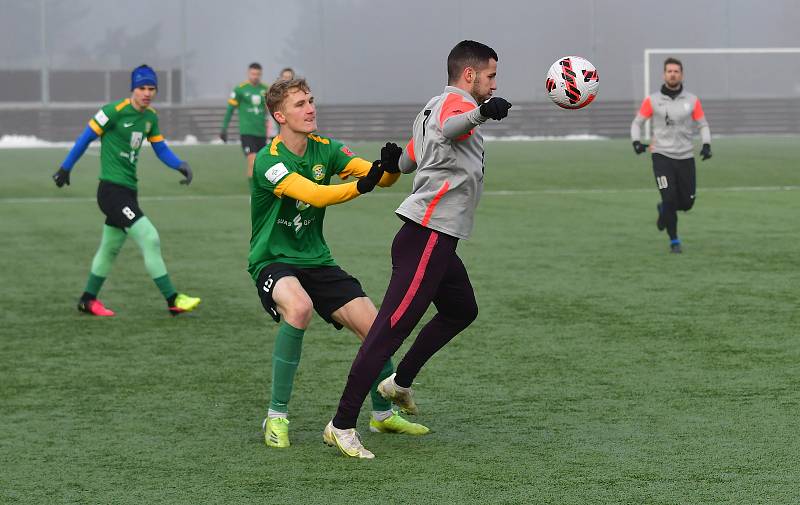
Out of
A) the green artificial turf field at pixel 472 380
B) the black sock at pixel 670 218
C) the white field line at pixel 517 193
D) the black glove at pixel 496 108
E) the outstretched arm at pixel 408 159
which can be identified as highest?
the black glove at pixel 496 108

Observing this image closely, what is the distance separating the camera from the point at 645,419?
699 centimetres

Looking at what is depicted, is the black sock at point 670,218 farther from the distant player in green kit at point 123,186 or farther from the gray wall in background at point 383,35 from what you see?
the gray wall in background at point 383,35

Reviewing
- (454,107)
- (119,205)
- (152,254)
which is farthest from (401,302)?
(119,205)

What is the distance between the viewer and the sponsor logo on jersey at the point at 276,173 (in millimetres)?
6473

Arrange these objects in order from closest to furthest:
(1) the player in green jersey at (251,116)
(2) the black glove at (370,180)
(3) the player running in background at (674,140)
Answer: (2) the black glove at (370,180) < (3) the player running in background at (674,140) < (1) the player in green jersey at (251,116)

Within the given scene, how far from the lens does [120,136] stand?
35.8ft

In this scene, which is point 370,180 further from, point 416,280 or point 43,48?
point 43,48

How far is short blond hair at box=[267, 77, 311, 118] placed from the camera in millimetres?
6676

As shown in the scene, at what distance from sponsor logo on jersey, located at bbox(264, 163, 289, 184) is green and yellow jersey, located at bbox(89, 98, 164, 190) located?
15.0 ft

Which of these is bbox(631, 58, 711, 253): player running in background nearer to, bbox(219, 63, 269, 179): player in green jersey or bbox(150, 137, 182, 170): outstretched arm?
bbox(150, 137, 182, 170): outstretched arm

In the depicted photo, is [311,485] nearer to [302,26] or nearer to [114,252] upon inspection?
[114,252]

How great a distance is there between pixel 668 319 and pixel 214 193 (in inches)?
588

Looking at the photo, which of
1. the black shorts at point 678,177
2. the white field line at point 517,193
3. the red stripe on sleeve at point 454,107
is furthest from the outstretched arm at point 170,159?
the white field line at point 517,193

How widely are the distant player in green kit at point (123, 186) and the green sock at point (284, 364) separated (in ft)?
13.9
